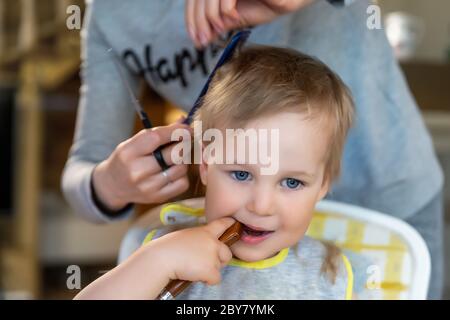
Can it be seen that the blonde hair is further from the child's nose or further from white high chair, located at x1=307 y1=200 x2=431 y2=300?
white high chair, located at x1=307 y1=200 x2=431 y2=300

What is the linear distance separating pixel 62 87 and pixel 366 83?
4.88ft

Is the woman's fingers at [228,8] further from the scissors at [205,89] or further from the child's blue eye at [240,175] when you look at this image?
the child's blue eye at [240,175]

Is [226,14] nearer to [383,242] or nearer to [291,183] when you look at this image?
[291,183]

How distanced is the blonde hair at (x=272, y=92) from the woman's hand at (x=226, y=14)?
2 centimetres

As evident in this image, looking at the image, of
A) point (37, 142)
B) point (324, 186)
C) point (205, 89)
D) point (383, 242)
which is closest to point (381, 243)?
point (383, 242)

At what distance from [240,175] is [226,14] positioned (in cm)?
12

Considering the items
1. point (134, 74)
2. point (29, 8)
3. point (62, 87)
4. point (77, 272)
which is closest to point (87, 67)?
point (134, 74)

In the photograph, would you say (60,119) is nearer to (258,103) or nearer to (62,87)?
(62,87)

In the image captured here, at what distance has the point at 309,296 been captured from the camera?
0.59m

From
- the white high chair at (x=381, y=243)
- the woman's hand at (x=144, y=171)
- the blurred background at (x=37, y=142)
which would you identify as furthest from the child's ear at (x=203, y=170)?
the blurred background at (x=37, y=142)

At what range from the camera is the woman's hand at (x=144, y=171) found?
0.51 metres

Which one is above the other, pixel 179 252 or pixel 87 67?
pixel 87 67

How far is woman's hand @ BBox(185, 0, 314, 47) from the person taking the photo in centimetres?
51

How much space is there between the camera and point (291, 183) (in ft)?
1.61
